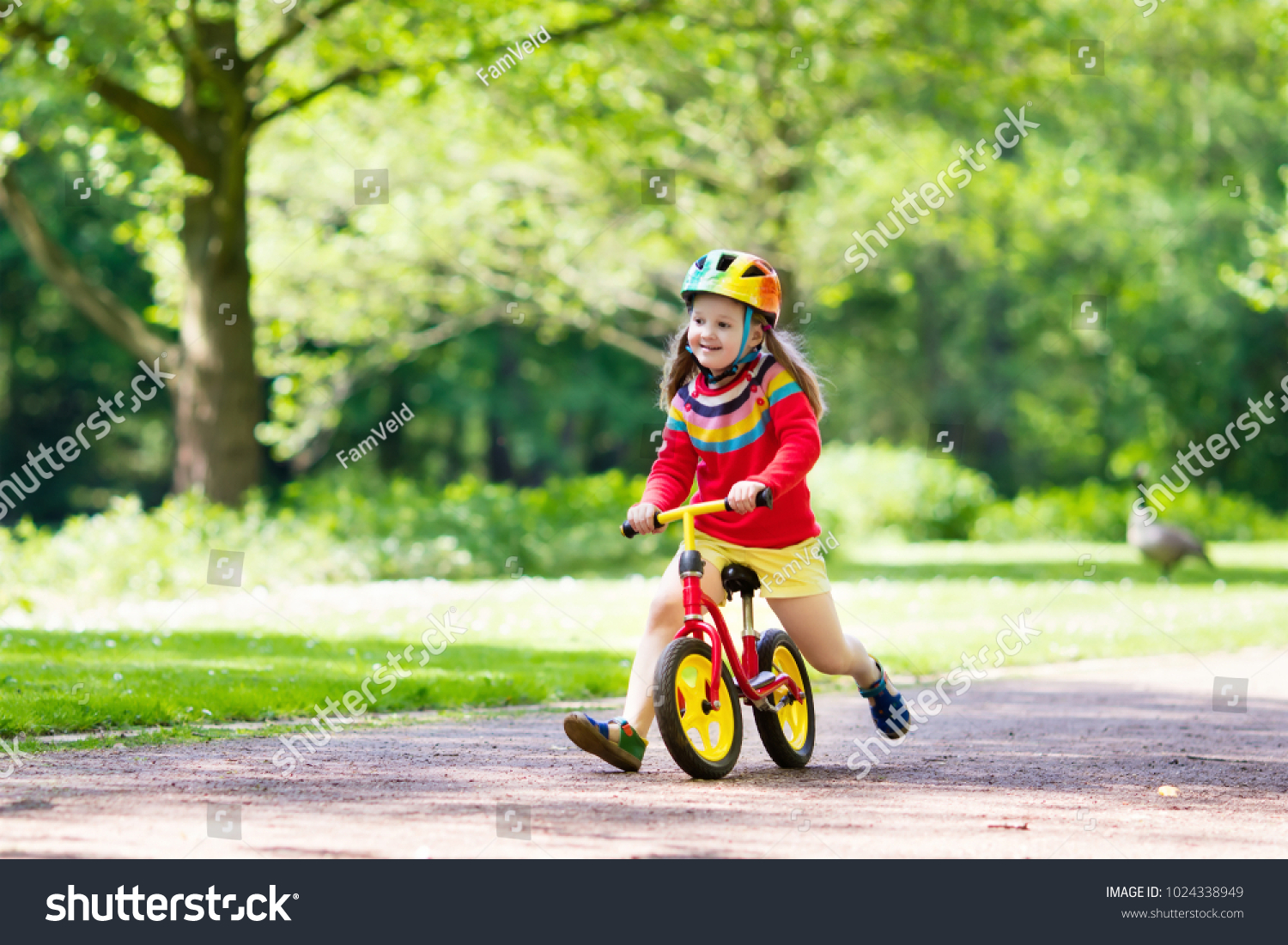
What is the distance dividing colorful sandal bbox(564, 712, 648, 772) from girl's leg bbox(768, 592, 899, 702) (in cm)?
73

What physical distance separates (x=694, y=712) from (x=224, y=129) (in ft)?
41.1

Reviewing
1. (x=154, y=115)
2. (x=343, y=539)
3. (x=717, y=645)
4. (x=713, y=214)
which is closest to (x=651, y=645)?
(x=717, y=645)

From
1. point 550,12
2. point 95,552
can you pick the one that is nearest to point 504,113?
point 550,12

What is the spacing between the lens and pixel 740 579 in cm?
514

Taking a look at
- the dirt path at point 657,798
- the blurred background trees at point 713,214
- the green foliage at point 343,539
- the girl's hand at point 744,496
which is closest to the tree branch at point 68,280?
the blurred background trees at point 713,214

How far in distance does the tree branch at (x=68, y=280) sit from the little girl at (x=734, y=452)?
1196cm

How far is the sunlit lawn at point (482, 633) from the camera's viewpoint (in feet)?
22.9

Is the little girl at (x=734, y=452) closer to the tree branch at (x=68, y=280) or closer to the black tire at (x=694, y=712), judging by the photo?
the black tire at (x=694, y=712)

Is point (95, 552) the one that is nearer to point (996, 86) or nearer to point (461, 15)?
point (461, 15)

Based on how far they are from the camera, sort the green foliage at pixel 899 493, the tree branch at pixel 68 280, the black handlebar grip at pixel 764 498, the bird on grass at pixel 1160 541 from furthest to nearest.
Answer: the green foliage at pixel 899 493 → the bird on grass at pixel 1160 541 → the tree branch at pixel 68 280 → the black handlebar grip at pixel 764 498

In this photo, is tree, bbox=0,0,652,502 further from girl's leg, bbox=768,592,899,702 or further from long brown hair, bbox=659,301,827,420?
girl's leg, bbox=768,592,899,702

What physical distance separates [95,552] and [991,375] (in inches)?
1074

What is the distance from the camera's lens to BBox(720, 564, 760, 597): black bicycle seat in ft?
16.9

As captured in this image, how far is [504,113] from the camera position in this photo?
17734 millimetres
